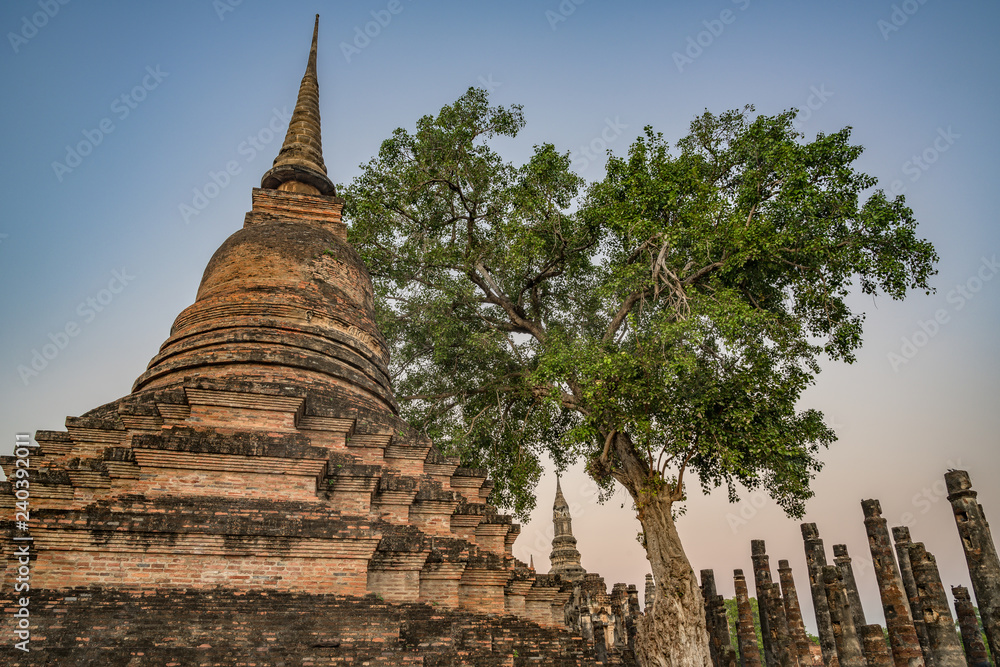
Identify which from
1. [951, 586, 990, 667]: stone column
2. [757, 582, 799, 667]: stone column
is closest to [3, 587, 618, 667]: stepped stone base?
[757, 582, 799, 667]: stone column

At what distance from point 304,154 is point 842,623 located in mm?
15069

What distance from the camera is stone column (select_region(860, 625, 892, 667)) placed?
43.6ft

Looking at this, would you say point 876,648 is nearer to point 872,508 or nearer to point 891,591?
point 891,591

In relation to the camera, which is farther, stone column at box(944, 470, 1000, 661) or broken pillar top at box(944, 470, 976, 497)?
broken pillar top at box(944, 470, 976, 497)

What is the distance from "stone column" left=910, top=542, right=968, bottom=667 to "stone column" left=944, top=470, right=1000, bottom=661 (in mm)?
1083

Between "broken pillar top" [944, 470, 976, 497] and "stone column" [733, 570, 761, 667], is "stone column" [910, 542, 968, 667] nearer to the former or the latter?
"broken pillar top" [944, 470, 976, 497]

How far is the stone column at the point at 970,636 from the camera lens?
48.2 ft

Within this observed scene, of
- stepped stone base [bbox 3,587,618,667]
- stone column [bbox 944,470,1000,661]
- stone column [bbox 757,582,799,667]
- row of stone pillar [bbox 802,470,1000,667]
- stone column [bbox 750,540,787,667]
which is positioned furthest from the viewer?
stone column [bbox 750,540,787,667]

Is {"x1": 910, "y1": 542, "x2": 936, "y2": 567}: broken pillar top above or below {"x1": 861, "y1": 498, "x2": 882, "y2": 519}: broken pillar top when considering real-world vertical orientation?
below

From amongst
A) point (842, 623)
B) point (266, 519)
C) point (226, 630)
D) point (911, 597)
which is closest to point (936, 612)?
point (842, 623)

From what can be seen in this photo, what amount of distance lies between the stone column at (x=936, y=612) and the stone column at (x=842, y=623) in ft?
4.79

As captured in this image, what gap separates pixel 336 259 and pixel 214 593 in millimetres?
6562

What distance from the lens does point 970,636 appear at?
49.7 ft

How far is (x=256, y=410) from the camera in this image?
9156 mm
